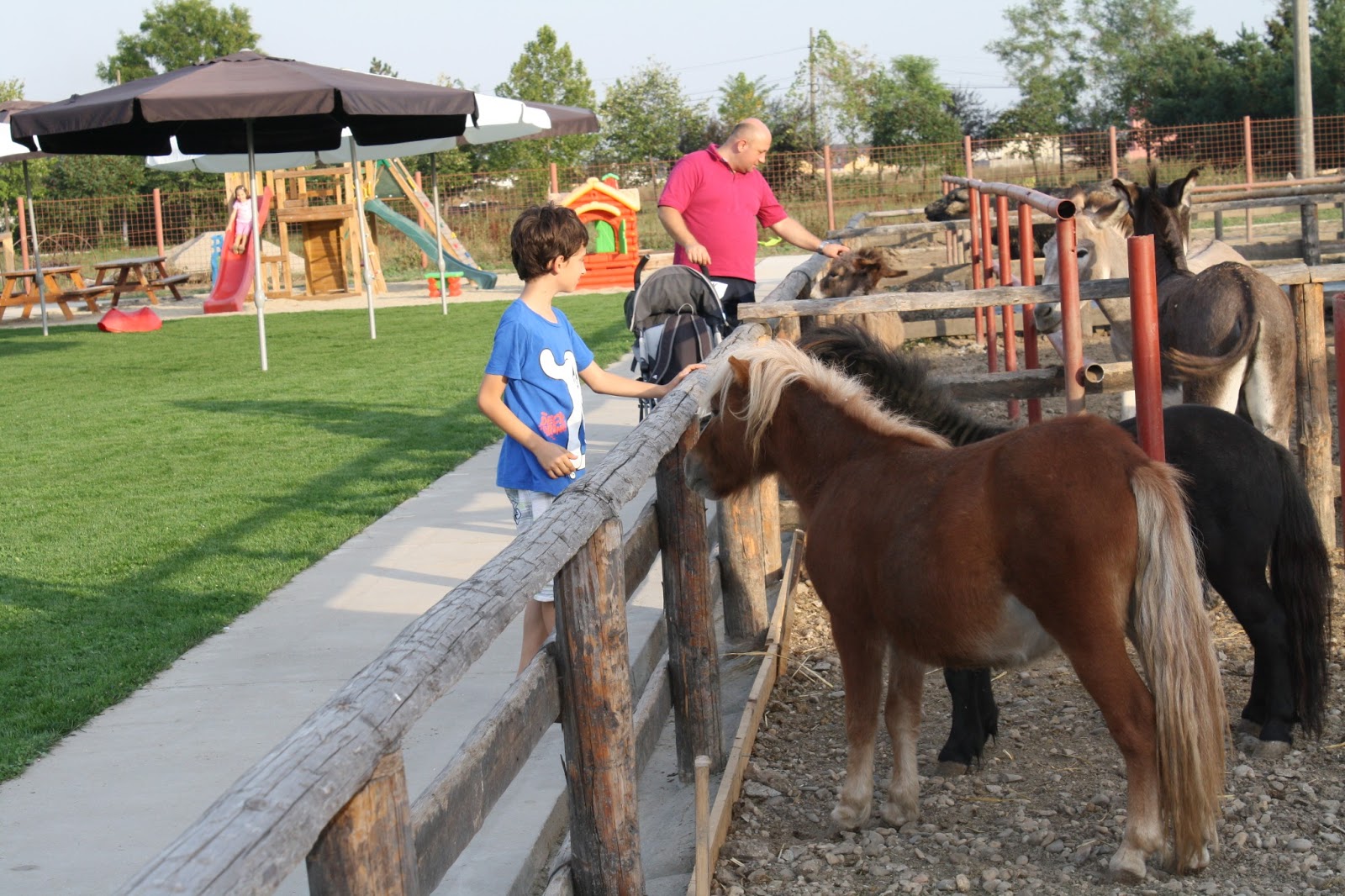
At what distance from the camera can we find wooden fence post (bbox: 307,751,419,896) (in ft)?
5.20

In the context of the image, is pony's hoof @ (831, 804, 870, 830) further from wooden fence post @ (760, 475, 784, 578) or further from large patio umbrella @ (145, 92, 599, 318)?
large patio umbrella @ (145, 92, 599, 318)

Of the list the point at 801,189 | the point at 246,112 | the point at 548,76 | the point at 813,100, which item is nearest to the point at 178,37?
the point at 548,76

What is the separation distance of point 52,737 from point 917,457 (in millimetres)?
3115

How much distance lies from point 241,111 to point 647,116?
4481 centimetres

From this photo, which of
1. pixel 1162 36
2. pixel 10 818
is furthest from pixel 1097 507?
pixel 1162 36

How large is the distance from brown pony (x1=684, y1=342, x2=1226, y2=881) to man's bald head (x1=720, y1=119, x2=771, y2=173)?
151 inches

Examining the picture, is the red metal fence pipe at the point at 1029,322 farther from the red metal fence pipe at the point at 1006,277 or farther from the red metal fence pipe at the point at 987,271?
the red metal fence pipe at the point at 987,271

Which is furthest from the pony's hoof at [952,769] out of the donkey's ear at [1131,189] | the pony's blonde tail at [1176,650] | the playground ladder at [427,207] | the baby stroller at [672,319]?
the playground ladder at [427,207]

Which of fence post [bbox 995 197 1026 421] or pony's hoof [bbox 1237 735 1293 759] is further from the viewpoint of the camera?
fence post [bbox 995 197 1026 421]

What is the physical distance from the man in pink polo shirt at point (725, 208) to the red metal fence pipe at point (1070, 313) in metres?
2.01

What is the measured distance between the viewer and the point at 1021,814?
359 centimetres

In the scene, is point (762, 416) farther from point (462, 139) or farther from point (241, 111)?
point (462, 139)

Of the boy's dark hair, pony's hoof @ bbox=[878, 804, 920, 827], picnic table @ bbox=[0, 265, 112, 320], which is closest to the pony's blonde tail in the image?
pony's hoof @ bbox=[878, 804, 920, 827]

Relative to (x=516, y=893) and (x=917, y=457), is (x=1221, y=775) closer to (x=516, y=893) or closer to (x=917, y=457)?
(x=917, y=457)
